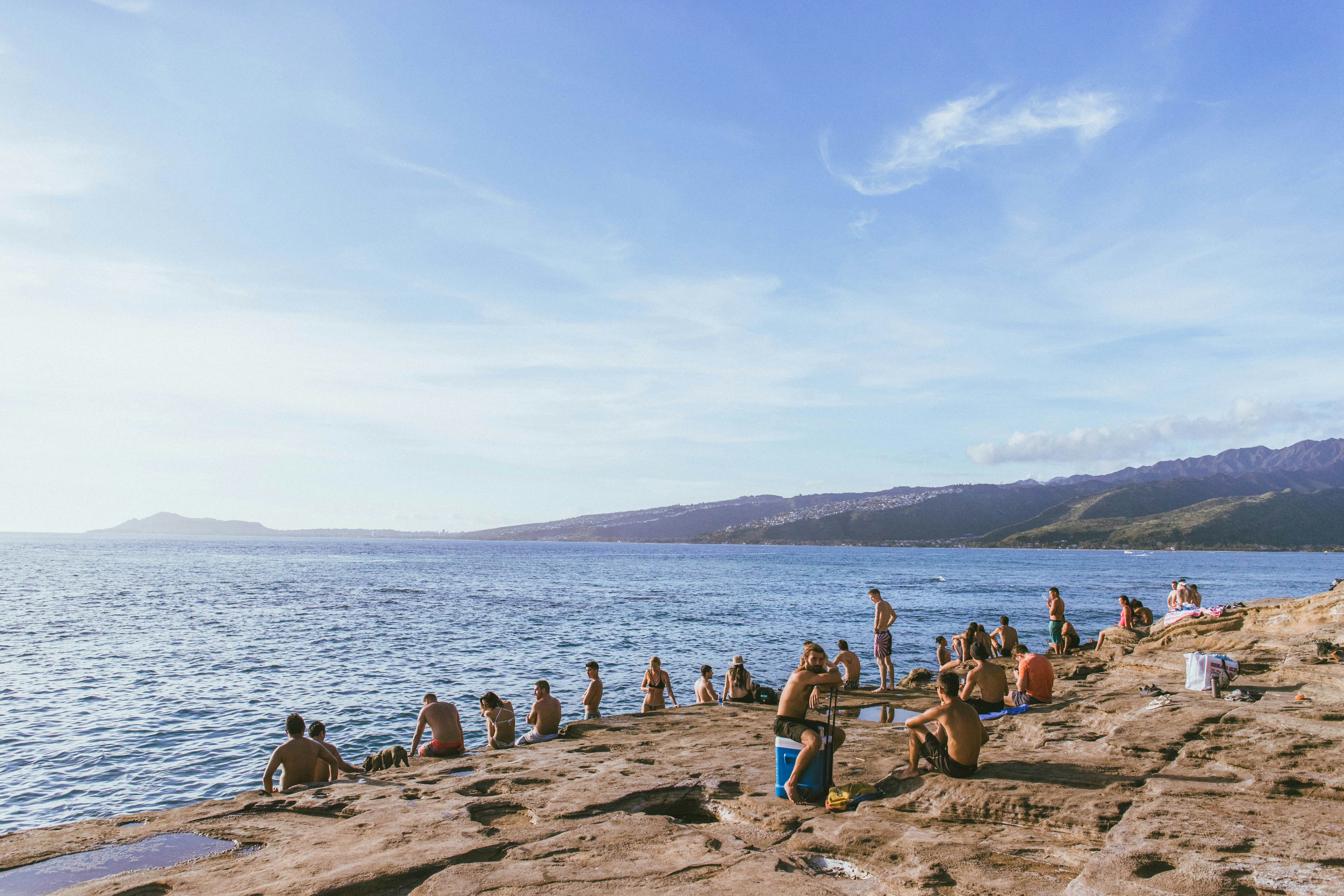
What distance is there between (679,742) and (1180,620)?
1906 centimetres

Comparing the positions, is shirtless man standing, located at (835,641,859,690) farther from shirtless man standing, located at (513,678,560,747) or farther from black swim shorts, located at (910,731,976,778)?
black swim shorts, located at (910,731,976,778)

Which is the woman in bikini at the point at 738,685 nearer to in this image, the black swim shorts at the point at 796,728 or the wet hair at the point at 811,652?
the wet hair at the point at 811,652

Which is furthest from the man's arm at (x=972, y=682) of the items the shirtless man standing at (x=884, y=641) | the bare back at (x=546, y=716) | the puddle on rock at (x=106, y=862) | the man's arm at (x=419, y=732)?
the puddle on rock at (x=106, y=862)

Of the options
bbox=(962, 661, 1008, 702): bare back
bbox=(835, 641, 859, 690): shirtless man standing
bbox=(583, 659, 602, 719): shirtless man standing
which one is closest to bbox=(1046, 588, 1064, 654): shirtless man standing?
bbox=(835, 641, 859, 690): shirtless man standing

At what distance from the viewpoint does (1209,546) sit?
176750mm

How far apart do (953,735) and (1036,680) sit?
7236 mm

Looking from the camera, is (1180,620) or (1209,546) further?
(1209,546)

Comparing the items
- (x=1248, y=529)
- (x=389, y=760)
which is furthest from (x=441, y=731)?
(x=1248, y=529)

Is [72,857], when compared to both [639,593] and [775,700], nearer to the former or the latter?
[775,700]

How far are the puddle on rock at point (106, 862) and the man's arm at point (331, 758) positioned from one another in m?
2.81

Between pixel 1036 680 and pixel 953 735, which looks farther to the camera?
pixel 1036 680

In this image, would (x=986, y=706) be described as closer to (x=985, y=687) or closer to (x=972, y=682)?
(x=985, y=687)

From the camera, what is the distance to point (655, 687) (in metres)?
17.7

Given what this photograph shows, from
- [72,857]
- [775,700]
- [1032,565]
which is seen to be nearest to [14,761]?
[72,857]
